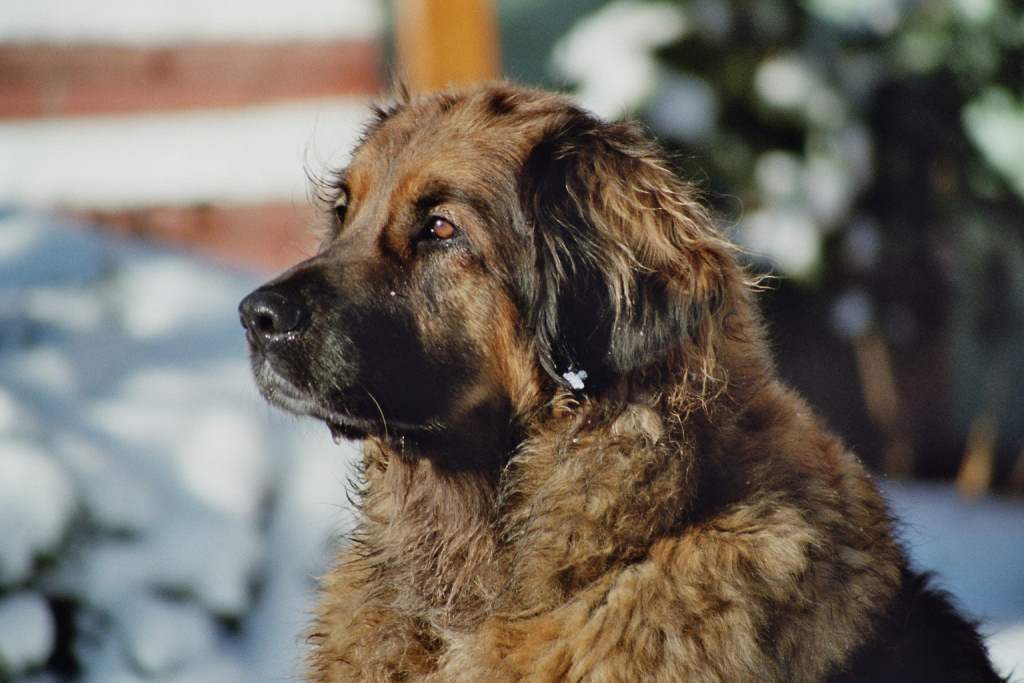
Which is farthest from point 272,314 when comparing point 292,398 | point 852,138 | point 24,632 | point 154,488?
point 852,138

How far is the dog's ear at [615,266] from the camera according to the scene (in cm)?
275

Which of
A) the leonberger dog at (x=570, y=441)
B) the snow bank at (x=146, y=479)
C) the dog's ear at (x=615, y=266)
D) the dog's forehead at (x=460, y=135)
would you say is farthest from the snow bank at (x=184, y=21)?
the dog's ear at (x=615, y=266)

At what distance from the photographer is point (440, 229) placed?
9.53 ft

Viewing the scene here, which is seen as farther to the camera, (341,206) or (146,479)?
(146,479)

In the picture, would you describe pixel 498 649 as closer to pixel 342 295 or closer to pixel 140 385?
pixel 342 295

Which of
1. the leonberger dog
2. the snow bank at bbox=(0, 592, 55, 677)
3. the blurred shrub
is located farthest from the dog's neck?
Result: the blurred shrub

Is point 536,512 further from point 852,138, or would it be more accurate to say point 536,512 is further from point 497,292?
point 852,138

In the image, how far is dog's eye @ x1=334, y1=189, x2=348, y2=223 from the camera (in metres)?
3.29

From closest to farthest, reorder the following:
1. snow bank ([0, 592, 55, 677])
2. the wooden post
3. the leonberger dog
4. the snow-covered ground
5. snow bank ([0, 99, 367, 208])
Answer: the leonberger dog → snow bank ([0, 592, 55, 677]) → the snow-covered ground → snow bank ([0, 99, 367, 208]) → the wooden post

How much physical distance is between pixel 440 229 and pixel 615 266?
44cm

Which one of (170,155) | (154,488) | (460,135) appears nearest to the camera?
(460,135)

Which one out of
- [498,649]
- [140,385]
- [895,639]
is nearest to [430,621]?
[498,649]

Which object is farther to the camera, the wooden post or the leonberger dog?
the wooden post

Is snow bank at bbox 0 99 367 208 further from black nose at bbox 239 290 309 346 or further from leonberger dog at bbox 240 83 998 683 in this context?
black nose at bbox 239 290 309 346
